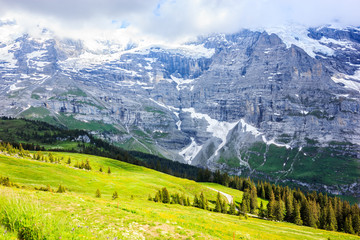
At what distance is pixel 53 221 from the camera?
7719mm

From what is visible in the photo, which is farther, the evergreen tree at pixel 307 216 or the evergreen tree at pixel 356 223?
the evergreen tree at pixel 307 216

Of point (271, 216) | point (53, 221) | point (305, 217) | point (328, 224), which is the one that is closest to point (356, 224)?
point (328, 224)

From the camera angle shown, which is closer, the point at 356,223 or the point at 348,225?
the point at 348,225

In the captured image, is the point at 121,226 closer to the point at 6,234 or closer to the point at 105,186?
the point at 6,234

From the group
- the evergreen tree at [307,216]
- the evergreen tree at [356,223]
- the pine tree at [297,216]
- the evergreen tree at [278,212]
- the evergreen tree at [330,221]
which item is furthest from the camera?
the evergreen tree at [278,212]

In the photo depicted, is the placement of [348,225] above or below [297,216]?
above

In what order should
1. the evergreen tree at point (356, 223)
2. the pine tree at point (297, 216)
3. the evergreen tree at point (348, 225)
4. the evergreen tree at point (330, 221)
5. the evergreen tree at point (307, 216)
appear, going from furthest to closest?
the evergreen tree at point (307, 216), the pine tree at point (297, 216), the evergreen tree at point (330, 221), the evergreen tree at point (356, 223), the evergreen tree at point (348, 225)

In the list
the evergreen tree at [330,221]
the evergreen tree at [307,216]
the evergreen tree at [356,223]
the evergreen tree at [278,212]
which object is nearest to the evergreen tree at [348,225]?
the evergreen tree at [356,223]

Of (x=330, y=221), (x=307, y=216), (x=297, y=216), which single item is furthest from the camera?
(x=307, y=216)

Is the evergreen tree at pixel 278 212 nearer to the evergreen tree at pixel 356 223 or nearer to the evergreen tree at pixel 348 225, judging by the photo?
the evergreen tree at pixel 348 225

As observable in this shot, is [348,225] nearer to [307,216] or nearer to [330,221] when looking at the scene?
[330,221]

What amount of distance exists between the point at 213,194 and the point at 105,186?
50.0 m

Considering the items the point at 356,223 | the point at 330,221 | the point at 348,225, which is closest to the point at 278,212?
the point at 330,221

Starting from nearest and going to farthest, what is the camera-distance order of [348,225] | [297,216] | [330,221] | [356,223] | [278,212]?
[348,225] → [356,223] → [330,221] → [297,216] → [278,212]
